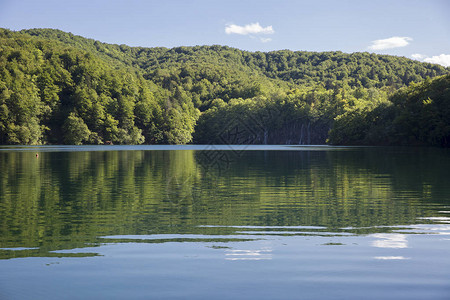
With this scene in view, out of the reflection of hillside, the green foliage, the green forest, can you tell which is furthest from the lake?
the green foliage

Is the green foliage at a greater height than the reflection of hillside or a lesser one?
greater

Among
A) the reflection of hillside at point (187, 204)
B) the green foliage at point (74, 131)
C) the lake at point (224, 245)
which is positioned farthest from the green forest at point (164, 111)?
the lake at point (224, 245)

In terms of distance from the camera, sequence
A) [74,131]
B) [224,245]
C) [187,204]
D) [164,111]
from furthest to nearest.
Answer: [164,111] → [74,131] → [187,204] → [224,245]

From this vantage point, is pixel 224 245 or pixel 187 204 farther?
pixel 187 204

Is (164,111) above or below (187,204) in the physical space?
above

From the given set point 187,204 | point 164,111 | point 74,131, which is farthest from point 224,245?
point 164,111

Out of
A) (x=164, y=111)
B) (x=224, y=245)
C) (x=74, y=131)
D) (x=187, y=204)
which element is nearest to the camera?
(x=224, y=245)

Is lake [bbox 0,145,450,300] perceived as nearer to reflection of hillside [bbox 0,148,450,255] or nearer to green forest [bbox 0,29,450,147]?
reflection of hillside [bbox 0,148,450,255]

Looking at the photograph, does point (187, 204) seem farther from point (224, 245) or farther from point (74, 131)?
point (74, 131)

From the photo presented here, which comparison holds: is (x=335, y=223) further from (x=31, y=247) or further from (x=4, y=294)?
(x=4, y=294)

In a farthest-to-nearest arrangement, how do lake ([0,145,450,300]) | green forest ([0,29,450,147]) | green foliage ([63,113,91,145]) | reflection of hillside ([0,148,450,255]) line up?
green foliage ([63,113,91,145]) → green forest ([0,29,450,147]) → reflection of hillside ([0,148,450,255]) → lake ([0,145,450,300])

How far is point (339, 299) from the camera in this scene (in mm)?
7223

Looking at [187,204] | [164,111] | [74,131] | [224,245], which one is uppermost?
[164,111]

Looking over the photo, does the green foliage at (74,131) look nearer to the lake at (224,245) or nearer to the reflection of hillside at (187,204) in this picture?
the reflection of hillside at (187,204)
